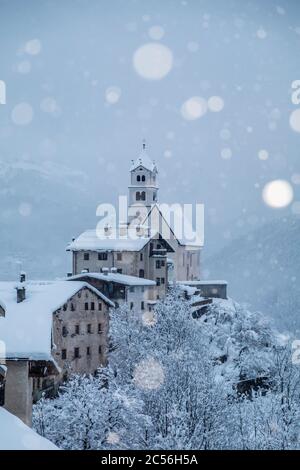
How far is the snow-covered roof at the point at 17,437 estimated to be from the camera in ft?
42.6

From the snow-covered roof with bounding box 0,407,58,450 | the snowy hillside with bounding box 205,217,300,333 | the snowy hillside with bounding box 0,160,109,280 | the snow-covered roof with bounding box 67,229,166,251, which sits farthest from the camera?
the snowy hillside with bounding box 0,160,109,280

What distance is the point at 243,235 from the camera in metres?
185

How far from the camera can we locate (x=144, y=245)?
63375 mm

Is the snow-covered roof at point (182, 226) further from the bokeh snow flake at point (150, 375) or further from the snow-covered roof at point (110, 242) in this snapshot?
the bokeh snow flake at point (150, 375)

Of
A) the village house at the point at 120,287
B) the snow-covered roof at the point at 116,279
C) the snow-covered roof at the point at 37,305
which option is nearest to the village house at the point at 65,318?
the snow-covered roof at the point at 37,305

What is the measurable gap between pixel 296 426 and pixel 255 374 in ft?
73.6

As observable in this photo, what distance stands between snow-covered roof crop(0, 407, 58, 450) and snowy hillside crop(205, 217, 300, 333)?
386 feet

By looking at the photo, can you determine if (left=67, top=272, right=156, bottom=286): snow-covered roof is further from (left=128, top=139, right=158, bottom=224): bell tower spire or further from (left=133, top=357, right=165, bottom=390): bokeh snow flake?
(left=128, top=139, right=158, bottom=224): bell tower spire

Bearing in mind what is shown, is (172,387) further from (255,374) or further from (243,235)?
(243,235)

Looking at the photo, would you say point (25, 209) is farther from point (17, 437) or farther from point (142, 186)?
point (17, 437)

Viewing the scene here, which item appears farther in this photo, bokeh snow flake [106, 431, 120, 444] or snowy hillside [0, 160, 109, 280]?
snowy hillside [0, 160, 109, 280]

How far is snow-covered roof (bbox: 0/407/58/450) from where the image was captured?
13.0 metres

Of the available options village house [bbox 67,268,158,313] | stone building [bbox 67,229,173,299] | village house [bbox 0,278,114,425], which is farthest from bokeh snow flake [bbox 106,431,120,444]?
stone building [bbox 67,229,173,299]
